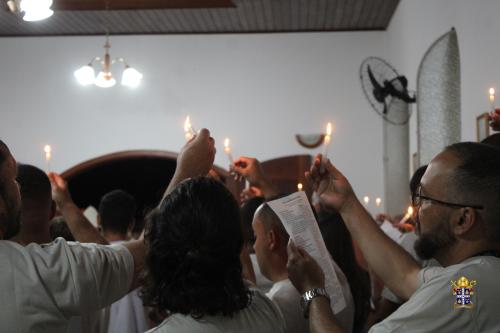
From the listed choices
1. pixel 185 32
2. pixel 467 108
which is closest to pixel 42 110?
Result: pixel 185 32

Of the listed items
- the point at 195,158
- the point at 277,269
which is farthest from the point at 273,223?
the point at 195,158

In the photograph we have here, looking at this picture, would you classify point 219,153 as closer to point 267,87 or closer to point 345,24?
point 267,87

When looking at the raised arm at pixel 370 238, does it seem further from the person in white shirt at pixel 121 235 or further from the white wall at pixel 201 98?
the white wall at pixel 201 98

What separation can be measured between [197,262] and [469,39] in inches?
158

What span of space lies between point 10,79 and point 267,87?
3.80 meters

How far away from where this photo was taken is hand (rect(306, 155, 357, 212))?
222 cm

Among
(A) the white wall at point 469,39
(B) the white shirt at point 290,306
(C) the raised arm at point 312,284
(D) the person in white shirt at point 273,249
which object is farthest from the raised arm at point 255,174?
(A) the white wall at point 469,39

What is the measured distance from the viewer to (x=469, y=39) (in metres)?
4.92

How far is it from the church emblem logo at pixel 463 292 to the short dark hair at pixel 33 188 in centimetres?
138

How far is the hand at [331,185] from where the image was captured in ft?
7.29

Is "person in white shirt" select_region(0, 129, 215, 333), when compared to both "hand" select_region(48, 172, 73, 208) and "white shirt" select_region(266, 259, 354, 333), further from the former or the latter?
"hand" select_region(48, 172, 73, 208)

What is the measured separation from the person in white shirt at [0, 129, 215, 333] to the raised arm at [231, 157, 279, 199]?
1063 mm

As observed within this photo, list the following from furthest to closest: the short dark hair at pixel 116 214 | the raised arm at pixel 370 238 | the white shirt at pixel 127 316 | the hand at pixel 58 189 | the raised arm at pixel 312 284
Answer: the short dark hair at pixel 116 214, the white shirt at pixel 127 316, the hand at pixel 58 189, the raised arm at pixel 370 238, the raised arm at pixel 312 284

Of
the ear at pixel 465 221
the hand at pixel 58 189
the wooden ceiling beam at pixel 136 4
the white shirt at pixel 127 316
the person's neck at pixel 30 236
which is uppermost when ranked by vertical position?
the wooden ceiling beam at pixel 136 4
